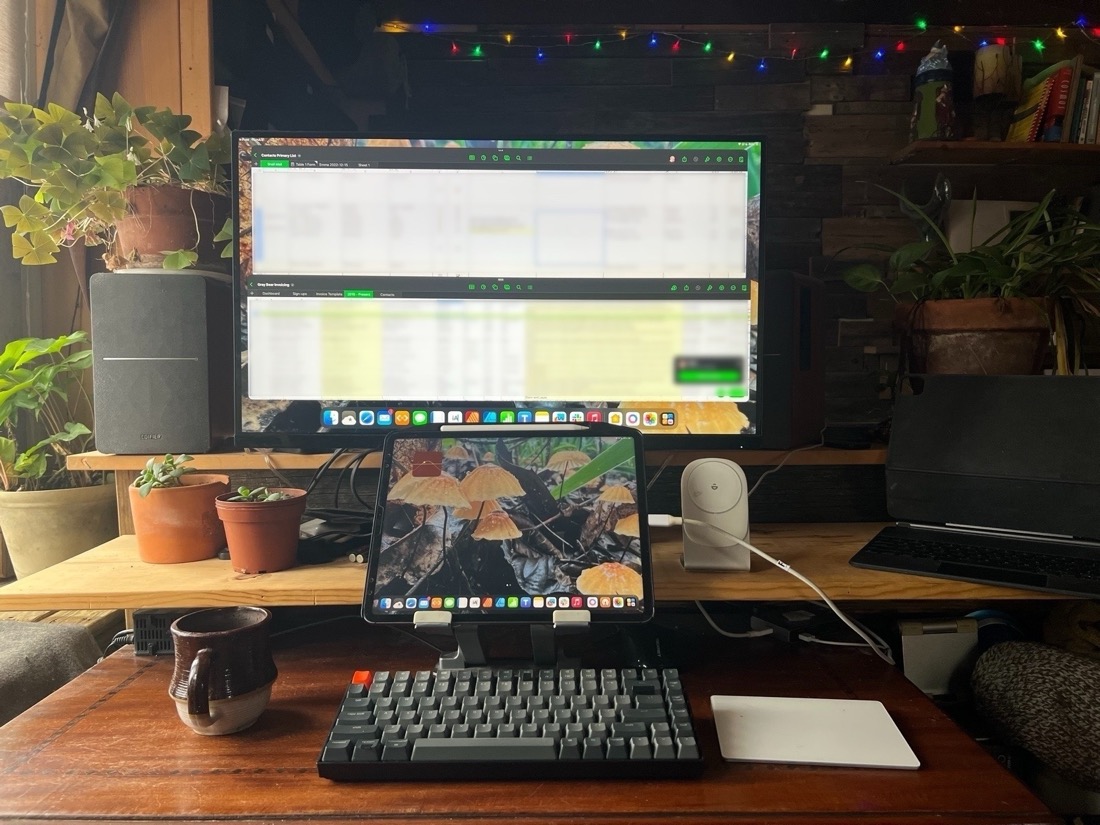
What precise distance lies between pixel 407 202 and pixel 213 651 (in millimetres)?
512

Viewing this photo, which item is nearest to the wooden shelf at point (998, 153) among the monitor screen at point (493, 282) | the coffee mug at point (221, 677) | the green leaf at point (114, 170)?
the monitor screen at point (493, 282)

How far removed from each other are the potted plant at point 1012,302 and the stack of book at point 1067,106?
124cm

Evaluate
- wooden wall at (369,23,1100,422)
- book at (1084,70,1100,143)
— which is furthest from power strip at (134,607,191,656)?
book at (1084,70,1100,143)

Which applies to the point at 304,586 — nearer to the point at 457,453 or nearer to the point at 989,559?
the point at 457,453

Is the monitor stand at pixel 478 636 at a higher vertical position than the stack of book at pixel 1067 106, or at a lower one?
lower

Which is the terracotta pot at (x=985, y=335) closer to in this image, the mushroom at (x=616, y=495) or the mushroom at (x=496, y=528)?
the mushroom at (x=616, y=495)

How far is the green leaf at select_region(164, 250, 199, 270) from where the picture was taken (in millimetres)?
899

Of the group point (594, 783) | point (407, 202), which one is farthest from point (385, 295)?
point (594, 783)

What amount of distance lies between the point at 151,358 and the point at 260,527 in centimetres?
28

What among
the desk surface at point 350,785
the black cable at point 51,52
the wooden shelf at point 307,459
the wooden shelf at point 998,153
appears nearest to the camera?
the desk surface at point 350,785

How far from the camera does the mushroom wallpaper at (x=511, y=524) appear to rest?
727mm

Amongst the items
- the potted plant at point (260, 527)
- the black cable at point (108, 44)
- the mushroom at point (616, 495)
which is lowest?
the potted plant at point (260, 527)

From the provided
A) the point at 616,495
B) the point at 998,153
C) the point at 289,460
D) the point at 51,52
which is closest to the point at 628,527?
the point at 616,495

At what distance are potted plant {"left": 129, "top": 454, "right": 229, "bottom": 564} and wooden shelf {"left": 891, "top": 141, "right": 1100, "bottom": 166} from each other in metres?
1.92
